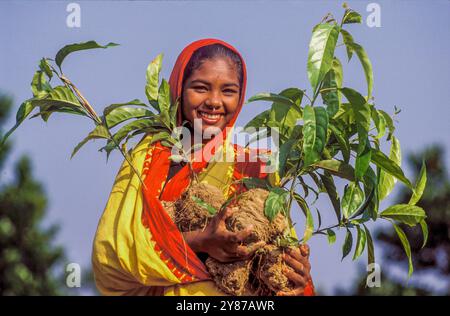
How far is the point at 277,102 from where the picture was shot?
2980 millimetres

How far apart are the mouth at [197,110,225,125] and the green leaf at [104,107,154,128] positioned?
0.22 metres

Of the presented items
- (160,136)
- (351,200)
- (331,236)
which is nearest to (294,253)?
(331,236)

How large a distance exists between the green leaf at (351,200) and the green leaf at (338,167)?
1.4 inches

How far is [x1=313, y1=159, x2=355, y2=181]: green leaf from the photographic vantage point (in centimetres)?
301

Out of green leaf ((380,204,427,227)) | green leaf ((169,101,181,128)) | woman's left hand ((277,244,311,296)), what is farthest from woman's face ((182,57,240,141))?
green leaf ((380,204,427,227))

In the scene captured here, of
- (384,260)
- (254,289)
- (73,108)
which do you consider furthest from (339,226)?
(384,260)

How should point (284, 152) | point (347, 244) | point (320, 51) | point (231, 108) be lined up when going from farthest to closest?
point (231, 108), point (347, 244), point (284, 152), point (320, 51)

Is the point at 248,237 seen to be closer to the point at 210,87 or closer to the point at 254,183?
the point at 254,183

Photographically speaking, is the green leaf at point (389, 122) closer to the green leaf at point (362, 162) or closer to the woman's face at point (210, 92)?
the green leaf at point (362, 162)

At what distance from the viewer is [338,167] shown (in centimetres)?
301

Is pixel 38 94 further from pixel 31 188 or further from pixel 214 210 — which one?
pixel 31 188

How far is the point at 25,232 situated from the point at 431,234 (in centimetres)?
319

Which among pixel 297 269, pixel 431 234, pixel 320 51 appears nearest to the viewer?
pixel 320 51

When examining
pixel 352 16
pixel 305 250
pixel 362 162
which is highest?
pixel 352 16
